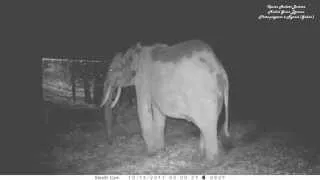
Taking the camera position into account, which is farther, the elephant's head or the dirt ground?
the elephant's head

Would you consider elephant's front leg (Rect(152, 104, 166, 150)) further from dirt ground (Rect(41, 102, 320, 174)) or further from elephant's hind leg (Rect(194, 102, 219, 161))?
elephant's hind leg (Rect(194, 102, 219, 161))

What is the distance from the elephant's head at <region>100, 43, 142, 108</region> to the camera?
281 inches

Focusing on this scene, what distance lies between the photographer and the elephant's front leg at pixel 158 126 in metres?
7.11

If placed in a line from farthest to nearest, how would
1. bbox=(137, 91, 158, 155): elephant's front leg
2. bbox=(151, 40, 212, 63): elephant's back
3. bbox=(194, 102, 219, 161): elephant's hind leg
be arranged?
bbox=(137, 91, 158, 155): elephant's front leg < bbox=(151, 40, 212, 63): elephant's back < bbox=(194, 102, 219, 161): elephant's hind leg

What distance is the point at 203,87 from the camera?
6.51 meters

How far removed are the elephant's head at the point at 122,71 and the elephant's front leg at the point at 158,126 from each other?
0.45m

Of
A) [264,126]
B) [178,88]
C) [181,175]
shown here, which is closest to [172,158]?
[181,175]

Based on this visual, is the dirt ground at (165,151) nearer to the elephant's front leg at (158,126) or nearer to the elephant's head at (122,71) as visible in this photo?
the elephant's front leg at (158,126)

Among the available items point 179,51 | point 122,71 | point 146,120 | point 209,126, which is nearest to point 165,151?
point 146,120

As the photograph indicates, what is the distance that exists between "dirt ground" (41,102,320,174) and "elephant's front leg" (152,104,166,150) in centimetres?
10

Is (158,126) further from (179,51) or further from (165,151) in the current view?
(179,51)

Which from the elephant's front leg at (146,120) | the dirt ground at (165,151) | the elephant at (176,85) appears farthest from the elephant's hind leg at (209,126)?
the elephant's front leg at (146,120)

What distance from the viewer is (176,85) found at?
665 centimetres

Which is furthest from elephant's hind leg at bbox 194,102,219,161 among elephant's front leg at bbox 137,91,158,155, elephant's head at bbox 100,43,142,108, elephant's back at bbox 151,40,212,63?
elephant's head at bbox 100,43,142,108
